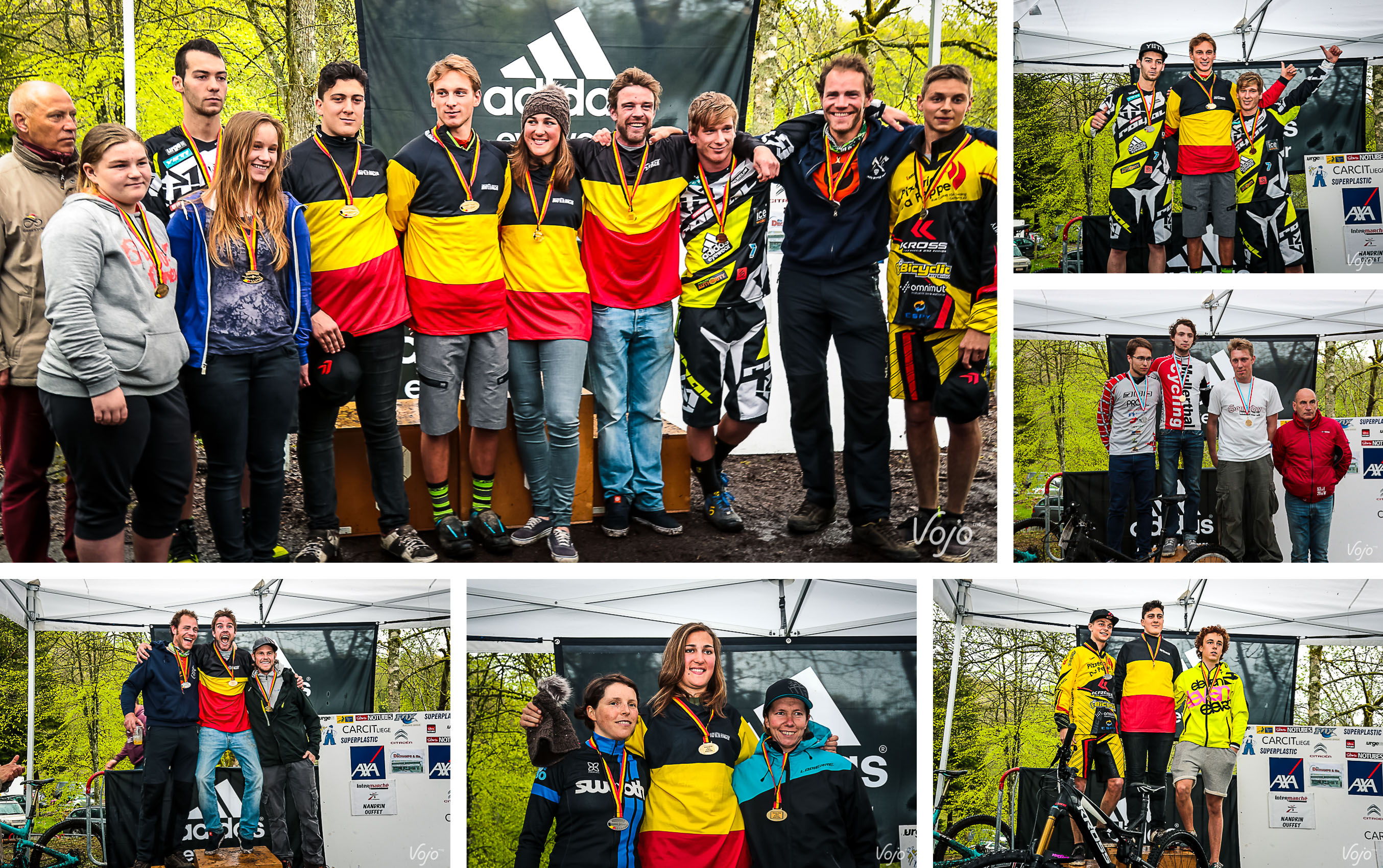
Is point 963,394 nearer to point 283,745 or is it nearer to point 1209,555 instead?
point 1209,555

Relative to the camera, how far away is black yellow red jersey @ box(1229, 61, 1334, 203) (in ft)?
13.2

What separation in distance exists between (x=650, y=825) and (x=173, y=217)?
2.30 meters

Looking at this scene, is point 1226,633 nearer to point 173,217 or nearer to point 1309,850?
point 1309,850

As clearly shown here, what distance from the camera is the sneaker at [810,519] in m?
3.28

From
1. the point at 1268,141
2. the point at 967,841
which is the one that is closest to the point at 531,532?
the point at 967,841

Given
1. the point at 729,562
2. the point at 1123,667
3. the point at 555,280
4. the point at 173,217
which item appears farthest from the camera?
the point at 1123,667

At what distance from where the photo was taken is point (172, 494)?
2691 mm

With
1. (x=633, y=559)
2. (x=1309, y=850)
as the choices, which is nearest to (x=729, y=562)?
(x=633, y=559)

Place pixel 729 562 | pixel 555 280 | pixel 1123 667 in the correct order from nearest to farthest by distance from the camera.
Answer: pixel 555 280, pixel 729 562, pixel 1123 667

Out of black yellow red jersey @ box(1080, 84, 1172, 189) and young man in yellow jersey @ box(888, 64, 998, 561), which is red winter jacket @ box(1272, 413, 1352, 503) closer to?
black yellow red jersey @ box(1080, 84, 1172, 189)

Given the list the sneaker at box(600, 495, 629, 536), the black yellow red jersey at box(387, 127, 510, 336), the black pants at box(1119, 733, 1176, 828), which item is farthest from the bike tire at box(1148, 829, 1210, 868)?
the black yellow red jersey at box(387, 127, 510, 336)

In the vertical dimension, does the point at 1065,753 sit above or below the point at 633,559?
below

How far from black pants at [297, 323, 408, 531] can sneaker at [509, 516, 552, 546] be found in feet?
1.15

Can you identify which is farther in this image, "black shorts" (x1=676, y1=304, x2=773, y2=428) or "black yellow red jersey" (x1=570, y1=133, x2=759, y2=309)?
"black shorts" (x1=676, y1=304, x2=773, y2=428)
